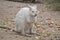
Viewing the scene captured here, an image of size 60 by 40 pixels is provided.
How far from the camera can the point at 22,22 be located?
262 inches

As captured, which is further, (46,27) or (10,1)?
(10,1)

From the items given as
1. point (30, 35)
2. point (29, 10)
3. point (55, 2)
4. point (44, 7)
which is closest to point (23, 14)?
point (29, 10)

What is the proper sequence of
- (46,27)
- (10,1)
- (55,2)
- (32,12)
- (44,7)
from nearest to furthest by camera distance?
(32,12)
(46,27)
(55,2)
(44,7)
(10,1)

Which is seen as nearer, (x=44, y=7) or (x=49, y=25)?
(x=49, y=25)

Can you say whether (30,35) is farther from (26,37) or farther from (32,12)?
(32,12)

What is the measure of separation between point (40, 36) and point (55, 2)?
505cm

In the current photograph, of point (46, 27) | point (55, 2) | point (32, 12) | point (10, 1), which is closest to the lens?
point (32, 12)

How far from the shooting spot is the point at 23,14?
6.66 metres

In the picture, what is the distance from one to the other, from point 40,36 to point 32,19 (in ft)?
1.86

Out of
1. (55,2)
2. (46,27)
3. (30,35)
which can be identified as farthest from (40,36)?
(55,2)

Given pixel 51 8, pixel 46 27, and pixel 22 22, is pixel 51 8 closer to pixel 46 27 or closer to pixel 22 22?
pixel 46 27

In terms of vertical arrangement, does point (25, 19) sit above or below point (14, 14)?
above

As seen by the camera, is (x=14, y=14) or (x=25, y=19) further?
(x=14, y=14)

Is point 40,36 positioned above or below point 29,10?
below
